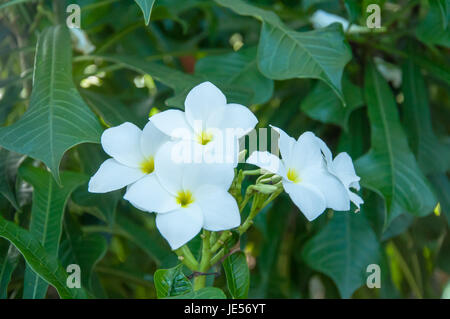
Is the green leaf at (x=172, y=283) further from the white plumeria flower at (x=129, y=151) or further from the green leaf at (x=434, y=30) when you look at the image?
the green leaf at (x=434, y=30)

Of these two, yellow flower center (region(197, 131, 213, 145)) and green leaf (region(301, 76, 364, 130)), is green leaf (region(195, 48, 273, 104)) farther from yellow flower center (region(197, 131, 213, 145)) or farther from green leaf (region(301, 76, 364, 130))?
yellow flower center (region(197, 131, 213, 145))

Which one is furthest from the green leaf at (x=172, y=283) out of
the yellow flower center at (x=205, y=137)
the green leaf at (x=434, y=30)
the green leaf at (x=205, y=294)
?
the green leaf at (x=434, y=30)

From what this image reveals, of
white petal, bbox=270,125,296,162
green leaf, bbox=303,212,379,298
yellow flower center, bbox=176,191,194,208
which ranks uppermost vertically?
white petal, bbox=270,125,296,162

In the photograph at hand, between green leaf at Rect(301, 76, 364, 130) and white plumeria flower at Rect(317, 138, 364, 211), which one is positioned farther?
green leaf at Rect(301, 76, 364, 130)

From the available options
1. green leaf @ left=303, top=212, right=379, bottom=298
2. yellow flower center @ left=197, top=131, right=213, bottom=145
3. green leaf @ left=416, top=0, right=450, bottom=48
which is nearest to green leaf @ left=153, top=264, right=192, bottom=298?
yellow flower center @ left=197, top=131, right=213, bottom=145

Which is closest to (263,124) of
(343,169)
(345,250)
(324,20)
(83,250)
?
(324,20)

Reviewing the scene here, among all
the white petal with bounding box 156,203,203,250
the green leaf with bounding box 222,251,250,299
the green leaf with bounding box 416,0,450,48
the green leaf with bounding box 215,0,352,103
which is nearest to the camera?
the white petal with bounding box 156,203,203,250
